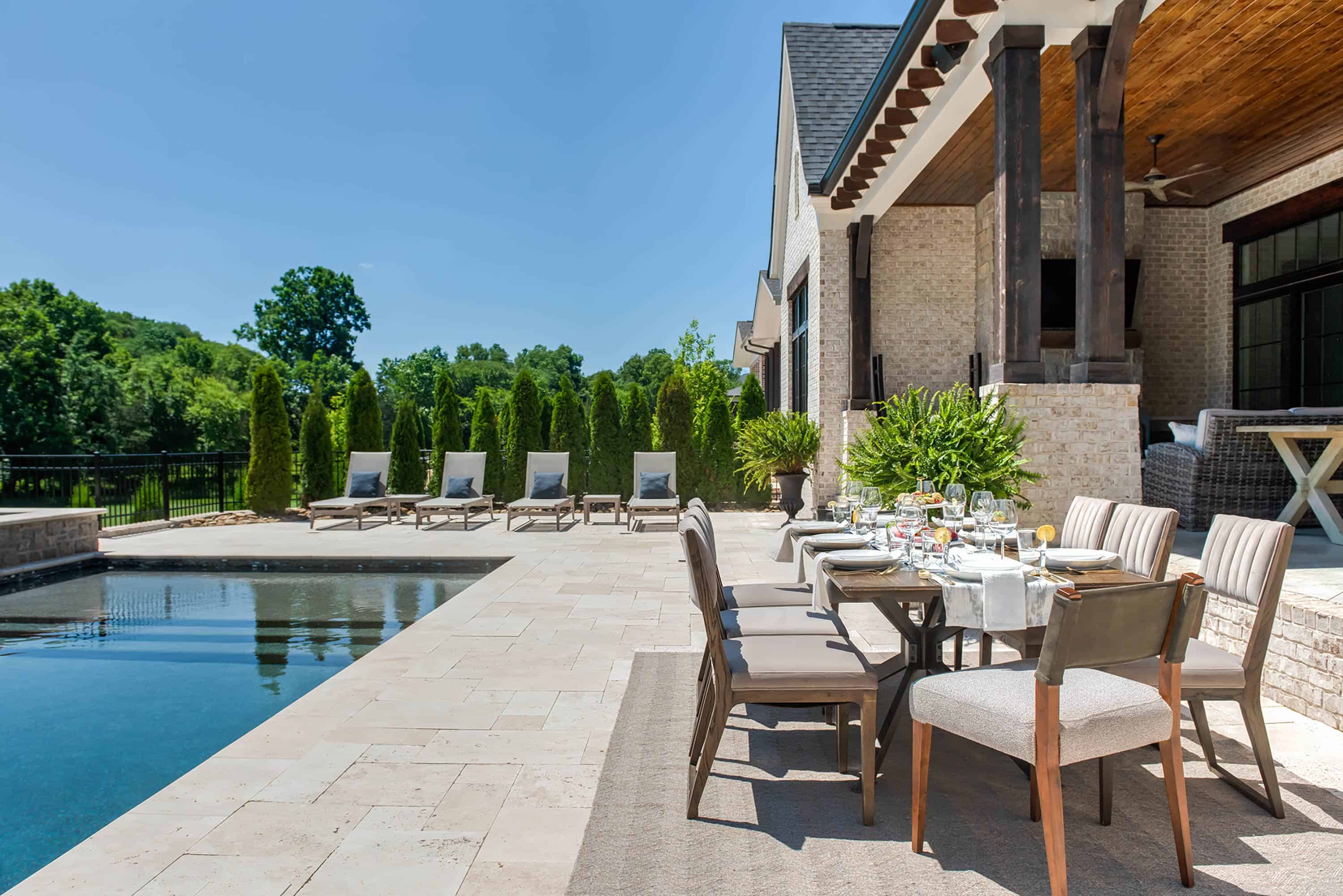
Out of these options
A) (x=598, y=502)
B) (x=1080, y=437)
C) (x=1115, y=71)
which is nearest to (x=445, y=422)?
(x=598, y=502)

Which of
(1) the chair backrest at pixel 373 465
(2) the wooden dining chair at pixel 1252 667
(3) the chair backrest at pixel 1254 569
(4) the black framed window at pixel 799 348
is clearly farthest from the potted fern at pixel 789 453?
(2) the wooden dining chair at pixel 1252 667

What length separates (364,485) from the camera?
35.8 feet

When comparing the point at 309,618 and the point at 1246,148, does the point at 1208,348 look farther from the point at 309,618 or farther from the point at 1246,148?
the point at 309,618

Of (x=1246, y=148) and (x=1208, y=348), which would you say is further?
(x=1208, y=348)

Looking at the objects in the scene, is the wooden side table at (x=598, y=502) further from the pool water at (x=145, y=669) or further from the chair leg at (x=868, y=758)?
the chair leg at (x=868, y=758)

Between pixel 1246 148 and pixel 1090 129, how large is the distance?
4.80 m

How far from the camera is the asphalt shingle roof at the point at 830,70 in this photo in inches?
452

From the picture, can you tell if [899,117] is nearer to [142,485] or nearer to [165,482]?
[165,482]

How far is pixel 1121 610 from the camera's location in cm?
187


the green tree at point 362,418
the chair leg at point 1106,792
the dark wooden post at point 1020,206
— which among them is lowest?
the chair leg at point 1106,792

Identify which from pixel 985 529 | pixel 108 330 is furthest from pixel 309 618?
pixel 108 330

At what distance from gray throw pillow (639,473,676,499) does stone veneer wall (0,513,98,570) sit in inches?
239

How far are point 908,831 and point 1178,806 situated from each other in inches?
→ 27.4

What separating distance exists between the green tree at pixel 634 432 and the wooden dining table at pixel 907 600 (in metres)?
9.08
